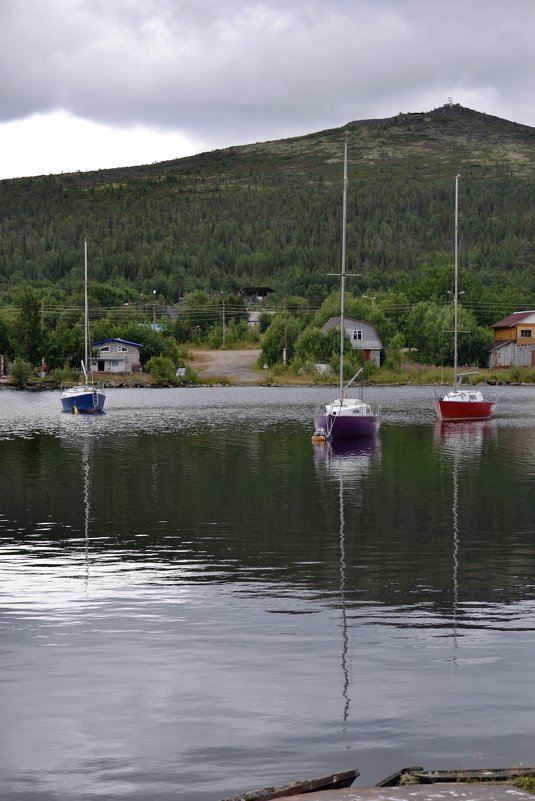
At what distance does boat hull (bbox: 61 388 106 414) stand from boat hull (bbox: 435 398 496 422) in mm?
36516

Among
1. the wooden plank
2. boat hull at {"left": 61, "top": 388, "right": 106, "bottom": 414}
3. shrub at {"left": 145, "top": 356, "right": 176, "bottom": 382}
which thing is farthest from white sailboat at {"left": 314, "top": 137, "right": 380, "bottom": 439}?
shrub at {"left": 145, "top": 356, "right": 176, "bottom": 382}

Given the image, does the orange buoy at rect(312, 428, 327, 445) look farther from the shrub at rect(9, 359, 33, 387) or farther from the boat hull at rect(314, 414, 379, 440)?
the shrub at rect(9, 359, 33, 387)

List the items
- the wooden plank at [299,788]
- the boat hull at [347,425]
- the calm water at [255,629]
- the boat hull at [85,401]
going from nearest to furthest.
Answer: the wooden plank at [299,788] < the calm water at [255,629] < the boat hull at [347,425] < the boat hull at [85,401]

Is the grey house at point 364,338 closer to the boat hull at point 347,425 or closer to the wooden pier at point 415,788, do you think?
the boat hull at point 347,425

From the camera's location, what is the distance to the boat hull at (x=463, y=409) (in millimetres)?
92000

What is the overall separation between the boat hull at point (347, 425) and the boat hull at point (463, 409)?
68.0 ft

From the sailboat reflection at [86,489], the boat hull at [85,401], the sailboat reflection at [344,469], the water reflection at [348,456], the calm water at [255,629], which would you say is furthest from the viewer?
the boat hull at [85,401]

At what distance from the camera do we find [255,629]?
890 inches

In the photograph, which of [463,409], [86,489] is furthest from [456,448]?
[86,489]

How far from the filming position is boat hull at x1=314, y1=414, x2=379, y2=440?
71.3 meters

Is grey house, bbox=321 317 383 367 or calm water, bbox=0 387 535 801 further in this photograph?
grey house, bbox=321 317 383 367

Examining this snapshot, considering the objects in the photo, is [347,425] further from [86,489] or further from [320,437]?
[86,489]

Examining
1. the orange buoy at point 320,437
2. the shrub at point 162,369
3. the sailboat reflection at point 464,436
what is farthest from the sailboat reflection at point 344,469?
the shrub at point 162,369

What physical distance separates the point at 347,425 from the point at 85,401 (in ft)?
153
